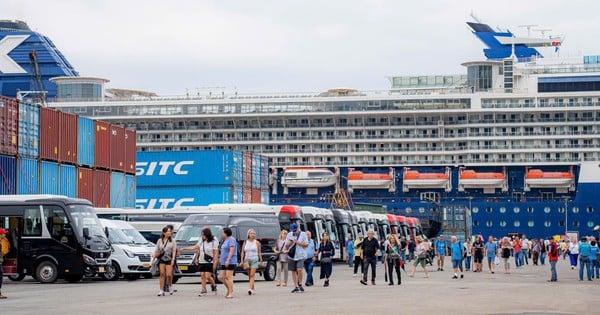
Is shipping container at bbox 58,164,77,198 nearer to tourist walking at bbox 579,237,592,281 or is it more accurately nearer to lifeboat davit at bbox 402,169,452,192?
tourist walking at bbox 579,237,592,281

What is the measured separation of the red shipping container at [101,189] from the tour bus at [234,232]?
1985cm

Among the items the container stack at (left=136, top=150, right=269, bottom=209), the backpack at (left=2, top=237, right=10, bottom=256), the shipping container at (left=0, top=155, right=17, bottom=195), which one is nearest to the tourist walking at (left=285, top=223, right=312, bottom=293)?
the backpack at (left=2, top=237, right=10, bottom=256)

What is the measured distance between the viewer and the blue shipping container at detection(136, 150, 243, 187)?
2579 inches

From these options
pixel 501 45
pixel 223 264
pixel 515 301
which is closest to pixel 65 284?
pixel 223 264

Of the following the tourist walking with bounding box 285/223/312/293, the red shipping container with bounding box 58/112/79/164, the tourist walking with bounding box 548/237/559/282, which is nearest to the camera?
the tourist walking with bounding box 285/223/312/293

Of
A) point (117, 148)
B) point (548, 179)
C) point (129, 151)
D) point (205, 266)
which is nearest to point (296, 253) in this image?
point (205, 266)

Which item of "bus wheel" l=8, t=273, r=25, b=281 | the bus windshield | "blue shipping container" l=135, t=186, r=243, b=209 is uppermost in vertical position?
"blue shipping container" l=135, t=186, r=243, b=209

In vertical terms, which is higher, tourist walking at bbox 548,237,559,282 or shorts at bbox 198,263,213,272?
shorts at bbox 198,263,213,272

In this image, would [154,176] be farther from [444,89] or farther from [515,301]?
[515,301]

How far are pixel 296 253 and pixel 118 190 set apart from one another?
29.6 meters

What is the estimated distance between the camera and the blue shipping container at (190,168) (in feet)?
215

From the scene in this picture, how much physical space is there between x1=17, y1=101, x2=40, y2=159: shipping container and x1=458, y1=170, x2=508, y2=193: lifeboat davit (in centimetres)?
5167

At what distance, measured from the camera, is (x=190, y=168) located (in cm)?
6675

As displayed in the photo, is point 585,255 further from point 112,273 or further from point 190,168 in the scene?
point 190,168
